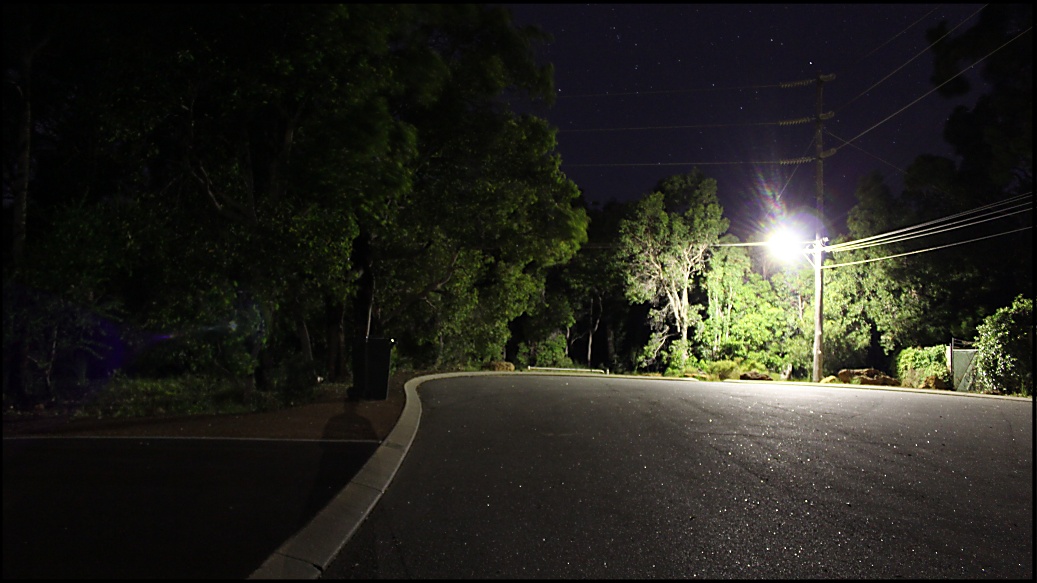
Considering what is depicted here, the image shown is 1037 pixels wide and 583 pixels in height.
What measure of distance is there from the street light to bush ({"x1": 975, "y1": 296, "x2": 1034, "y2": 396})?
662cm

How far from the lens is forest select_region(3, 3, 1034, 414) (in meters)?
4.19

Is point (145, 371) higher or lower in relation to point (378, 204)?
lower

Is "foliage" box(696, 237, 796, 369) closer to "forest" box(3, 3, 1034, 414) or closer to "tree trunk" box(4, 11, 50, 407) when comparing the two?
"forest" box(3, 3, 1034, 414)

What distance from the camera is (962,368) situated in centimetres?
2197

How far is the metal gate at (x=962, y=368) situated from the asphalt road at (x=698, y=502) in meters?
11.5

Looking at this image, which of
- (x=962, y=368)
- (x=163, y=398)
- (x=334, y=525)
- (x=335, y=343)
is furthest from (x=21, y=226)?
(x=962, y=368)

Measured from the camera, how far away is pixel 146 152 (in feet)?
25.6

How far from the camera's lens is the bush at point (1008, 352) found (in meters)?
19.8

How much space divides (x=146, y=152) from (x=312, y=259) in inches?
97.8

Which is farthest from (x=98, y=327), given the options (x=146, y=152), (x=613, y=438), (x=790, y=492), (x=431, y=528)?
(x=613, y=438)

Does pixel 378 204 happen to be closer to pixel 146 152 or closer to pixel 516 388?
pixel 146 152

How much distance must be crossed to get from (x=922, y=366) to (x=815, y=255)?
6.11 meters

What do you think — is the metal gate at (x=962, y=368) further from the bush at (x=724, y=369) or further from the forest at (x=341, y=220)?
the bush at (x=724, y=369)

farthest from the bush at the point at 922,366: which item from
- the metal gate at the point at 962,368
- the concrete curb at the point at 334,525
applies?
the concrete curb at the point at 334,525
